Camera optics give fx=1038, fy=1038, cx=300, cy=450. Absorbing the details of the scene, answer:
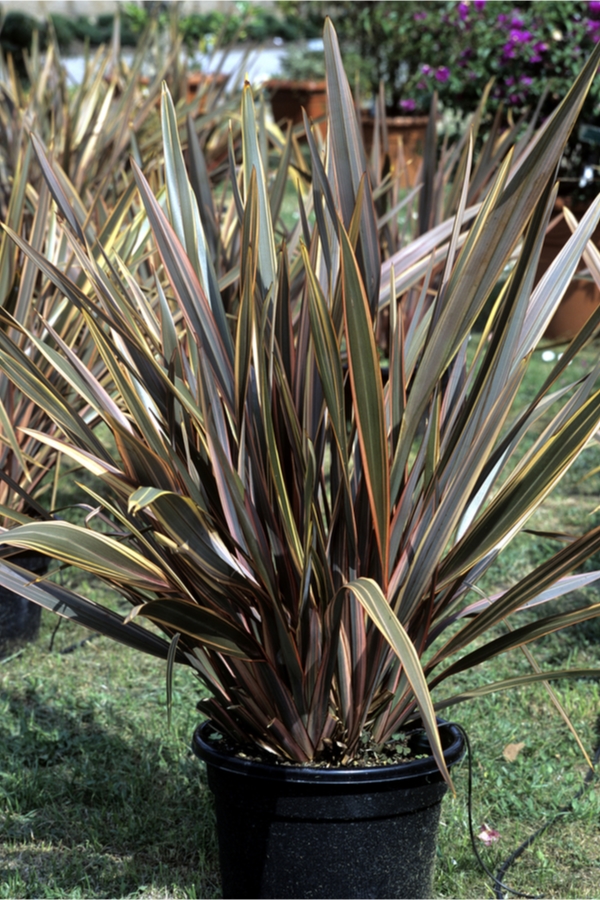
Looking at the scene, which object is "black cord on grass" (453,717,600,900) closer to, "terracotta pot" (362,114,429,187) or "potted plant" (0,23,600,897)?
"potted plant" (0,23,600,897)

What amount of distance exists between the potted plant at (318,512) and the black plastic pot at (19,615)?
3.63ft

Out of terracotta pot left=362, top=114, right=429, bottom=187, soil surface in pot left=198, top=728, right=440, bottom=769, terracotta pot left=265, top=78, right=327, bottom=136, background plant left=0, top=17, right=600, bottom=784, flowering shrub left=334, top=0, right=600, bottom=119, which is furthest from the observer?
terracotta pot left=265, top=78, right=327, bottom=136

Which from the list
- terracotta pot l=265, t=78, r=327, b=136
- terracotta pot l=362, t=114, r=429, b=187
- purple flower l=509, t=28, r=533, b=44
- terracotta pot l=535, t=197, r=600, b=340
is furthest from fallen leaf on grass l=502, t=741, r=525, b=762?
terracotta pot l=265, t=78, r=327, b=136

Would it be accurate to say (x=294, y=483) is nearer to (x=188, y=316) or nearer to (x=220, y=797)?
(x=188, y=316)

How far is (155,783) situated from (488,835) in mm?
642

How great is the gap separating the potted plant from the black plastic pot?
111 cm

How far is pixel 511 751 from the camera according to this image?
2125 mm

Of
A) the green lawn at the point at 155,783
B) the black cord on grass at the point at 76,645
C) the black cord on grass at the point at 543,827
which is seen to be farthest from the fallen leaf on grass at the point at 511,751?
the black cord on grass at the point at 76,645

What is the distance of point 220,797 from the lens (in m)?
1.49

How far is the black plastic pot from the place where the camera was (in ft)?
8.36

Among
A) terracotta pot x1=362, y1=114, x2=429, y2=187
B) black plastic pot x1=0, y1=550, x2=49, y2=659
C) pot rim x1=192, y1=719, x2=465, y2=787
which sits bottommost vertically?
black plastic pot x1=0, y1=550, x2=49, y2=659

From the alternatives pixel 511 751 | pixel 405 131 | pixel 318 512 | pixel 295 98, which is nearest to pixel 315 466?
pixel 318 512

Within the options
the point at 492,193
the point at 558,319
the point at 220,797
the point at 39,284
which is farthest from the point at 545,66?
the point at 220,797

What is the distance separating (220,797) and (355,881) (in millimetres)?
221
